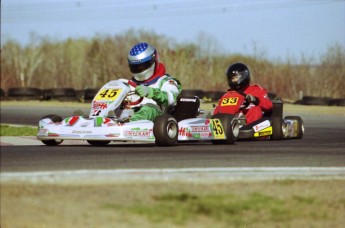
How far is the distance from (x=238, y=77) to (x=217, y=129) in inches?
85.7

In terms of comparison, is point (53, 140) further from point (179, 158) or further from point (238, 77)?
point (238, 77)

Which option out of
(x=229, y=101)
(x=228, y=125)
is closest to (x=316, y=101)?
(x=229, y=101)

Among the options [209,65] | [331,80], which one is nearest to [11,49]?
[209,65]

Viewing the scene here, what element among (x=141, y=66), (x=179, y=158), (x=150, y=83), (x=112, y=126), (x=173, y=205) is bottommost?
(x=173, y=205)

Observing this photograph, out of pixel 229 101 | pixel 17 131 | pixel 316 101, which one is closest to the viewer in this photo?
pixel 229 101

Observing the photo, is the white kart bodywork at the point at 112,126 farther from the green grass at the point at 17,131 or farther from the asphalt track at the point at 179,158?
the green grass at the point at 17,131

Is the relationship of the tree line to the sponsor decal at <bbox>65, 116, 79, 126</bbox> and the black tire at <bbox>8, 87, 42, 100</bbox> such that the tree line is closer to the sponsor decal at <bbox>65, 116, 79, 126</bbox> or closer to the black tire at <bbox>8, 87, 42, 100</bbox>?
the black tire at <bbox>8, 87, 42, 100</bbox>

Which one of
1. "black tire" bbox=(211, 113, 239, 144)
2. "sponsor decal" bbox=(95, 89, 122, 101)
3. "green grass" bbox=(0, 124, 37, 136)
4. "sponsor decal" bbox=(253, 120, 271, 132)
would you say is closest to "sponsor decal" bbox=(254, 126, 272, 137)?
"sponsor decal" bbox=(253, 120, 271, 132)

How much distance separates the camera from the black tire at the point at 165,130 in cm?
1125

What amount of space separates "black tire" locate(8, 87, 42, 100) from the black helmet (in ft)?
71.4

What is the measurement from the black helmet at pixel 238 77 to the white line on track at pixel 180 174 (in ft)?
15.4

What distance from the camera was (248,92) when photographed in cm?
1418

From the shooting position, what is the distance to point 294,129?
1475cm

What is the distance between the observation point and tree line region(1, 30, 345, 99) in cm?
3399
